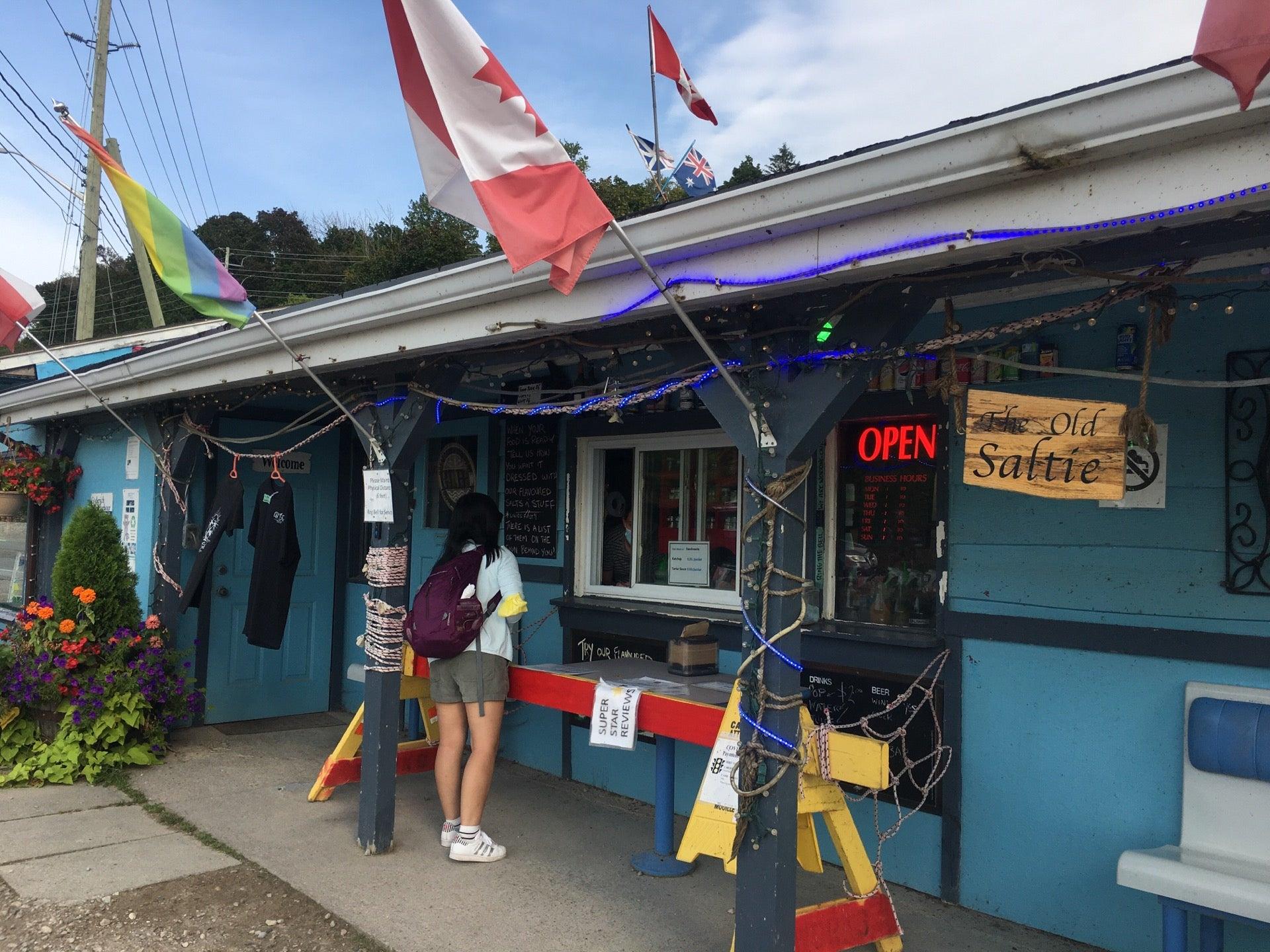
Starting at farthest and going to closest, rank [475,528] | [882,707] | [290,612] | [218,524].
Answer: [290,612]
[218,524]
[475,528]
[882,707]

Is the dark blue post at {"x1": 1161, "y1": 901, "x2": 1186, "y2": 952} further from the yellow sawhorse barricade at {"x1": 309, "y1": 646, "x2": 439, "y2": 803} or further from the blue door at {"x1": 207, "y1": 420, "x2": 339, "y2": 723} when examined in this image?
the blue door at {"x1": 207, "y1": 420, "x2": 339, "y2": 723}

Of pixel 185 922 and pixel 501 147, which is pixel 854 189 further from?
pixel 185 922

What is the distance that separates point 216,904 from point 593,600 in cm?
250

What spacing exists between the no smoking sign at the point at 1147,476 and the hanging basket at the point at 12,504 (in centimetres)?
880

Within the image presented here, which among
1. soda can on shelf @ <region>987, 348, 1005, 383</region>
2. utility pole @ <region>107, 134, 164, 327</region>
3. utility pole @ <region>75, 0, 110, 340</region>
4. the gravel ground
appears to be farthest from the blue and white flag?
utility pole @ <region>75, 0, 110, 340</region>

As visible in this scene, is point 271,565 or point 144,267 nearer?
point 271,565

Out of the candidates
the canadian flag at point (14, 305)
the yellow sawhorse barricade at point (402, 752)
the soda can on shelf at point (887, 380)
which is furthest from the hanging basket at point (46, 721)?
the soda can on shelf at point (887, 380)

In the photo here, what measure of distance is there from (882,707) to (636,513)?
1.97 metres

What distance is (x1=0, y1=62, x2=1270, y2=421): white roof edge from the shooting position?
2.04 metres

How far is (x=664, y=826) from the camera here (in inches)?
180

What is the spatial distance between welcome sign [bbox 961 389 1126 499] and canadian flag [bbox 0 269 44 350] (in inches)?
200

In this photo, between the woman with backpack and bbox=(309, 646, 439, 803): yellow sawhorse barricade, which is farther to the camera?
bbox=(309, 646, 439, 803): yellow sawhorse barricade

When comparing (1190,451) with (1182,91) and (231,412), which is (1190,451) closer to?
(1182,91)

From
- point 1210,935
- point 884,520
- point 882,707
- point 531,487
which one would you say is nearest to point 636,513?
point 531,487
